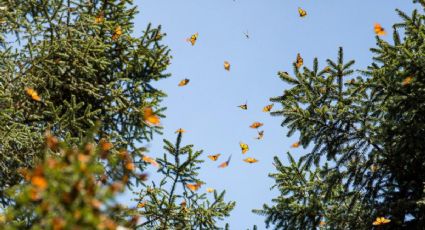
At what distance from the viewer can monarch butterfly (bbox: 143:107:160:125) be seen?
26.5 ft

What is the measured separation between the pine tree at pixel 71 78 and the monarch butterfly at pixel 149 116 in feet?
0.30

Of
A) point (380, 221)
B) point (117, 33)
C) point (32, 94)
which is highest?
point (117, 33)

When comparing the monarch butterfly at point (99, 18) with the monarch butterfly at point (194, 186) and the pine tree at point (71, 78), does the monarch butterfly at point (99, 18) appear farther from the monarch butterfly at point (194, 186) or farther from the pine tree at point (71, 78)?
the monarch butterfly at point (194, 186)

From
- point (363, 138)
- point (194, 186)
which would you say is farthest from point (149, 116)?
point (363, 138)

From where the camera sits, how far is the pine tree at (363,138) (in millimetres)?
7129

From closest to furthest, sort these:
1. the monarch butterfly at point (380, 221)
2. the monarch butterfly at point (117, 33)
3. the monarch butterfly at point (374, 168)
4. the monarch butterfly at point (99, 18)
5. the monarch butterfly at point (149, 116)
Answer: the monarch butterfly at point (380, 221), the monarch butterfly at point (374, 168), the monarch butterfly at point (149, 116), the monarch butterfly at point (99, 18), the monarch butterfly at point (117, 33)

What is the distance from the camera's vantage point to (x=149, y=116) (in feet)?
26.5

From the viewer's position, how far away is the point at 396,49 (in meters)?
7.15

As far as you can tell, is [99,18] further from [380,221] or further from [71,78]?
[380,221]

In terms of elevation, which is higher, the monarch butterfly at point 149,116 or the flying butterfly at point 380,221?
the monarch butterfly at point 149,116

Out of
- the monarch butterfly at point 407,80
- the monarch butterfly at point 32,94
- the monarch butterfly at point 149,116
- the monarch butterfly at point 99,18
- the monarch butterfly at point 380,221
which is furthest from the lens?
the monarch butterfly at point 99,18

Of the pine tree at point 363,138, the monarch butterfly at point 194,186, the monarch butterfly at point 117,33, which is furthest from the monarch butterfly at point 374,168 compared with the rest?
the monarch butterfly at point 117,33

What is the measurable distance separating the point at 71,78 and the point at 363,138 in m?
5.35

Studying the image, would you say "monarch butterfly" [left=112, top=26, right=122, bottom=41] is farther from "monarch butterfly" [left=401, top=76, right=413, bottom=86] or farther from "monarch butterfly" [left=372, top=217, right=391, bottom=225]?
"monarch butterfly" [left=372, top=217, right=391, bottom=225]
